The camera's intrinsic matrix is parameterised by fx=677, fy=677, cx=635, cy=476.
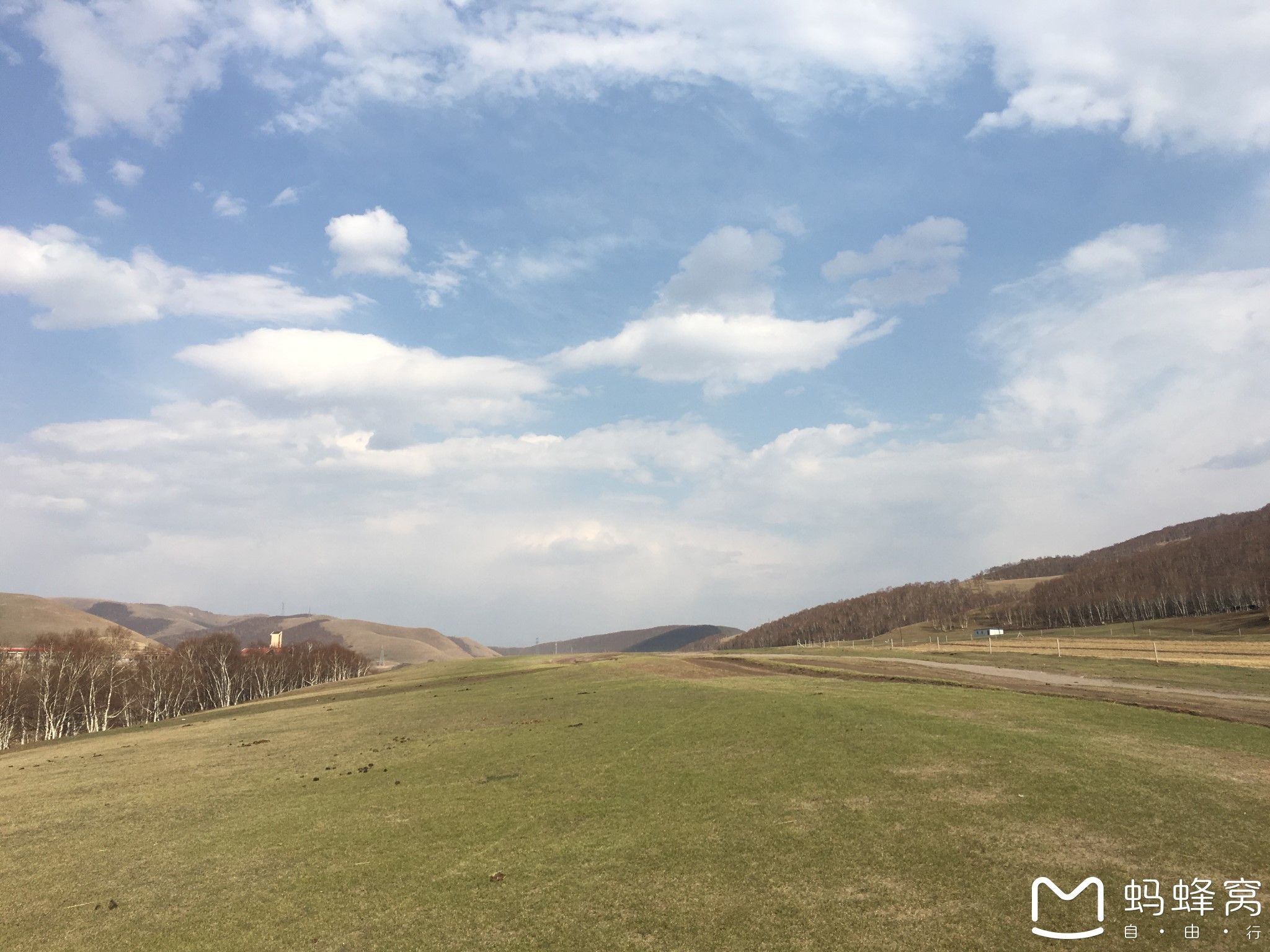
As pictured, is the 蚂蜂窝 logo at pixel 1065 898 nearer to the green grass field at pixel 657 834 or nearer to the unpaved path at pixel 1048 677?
the green grass field at pixel 657 834

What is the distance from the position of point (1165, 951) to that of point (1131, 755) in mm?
13298

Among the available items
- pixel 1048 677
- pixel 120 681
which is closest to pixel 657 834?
pixel 1048 677

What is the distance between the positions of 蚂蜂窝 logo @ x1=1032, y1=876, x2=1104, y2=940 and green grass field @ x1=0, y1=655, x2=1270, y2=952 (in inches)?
9.3

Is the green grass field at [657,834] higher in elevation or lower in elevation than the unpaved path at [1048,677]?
higher

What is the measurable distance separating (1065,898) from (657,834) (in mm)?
8264

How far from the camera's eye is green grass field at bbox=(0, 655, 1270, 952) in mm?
11984

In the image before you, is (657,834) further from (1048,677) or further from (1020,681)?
(1048,677)

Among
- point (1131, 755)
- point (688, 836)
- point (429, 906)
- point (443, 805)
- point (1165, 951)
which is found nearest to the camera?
point (1165, 951)

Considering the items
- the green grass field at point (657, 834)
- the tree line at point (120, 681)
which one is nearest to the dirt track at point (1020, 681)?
the green grass field at point (657, 834)

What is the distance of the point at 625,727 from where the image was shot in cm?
2972

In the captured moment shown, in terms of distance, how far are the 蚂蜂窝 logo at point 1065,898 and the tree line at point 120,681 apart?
85.6 m

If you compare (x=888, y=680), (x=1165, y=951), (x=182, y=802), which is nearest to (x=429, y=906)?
(x=1165, y=951)

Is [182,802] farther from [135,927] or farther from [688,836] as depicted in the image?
[688,836]

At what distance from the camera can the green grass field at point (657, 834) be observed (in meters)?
12.0
